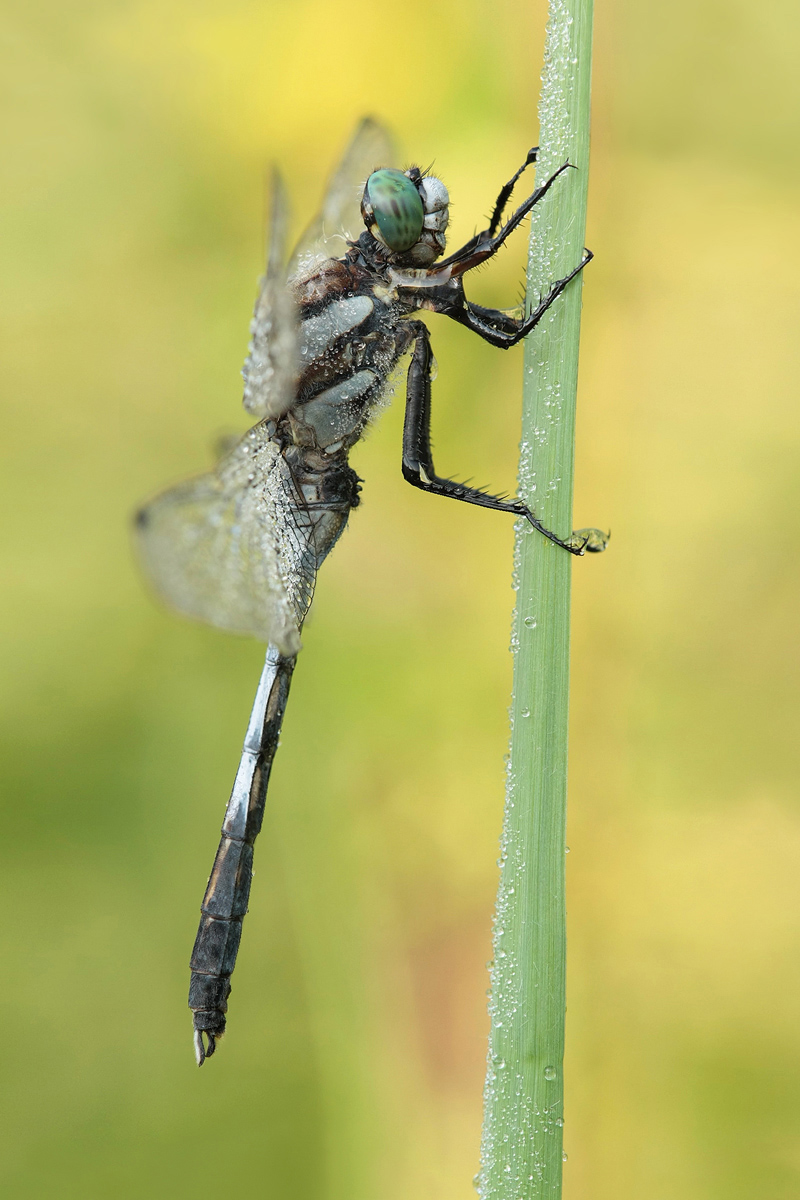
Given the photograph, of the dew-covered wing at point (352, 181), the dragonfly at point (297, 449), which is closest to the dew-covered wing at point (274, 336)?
the dragonfly at point (297, 449)

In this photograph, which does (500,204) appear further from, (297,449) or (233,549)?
(233,549)

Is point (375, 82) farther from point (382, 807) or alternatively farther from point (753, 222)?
point (382, 807)

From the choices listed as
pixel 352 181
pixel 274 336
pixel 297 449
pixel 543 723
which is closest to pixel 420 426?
pixel 297 449

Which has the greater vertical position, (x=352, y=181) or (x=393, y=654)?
(x=352, y=181)

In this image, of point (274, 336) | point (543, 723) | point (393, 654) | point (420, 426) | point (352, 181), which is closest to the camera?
point (543, 723)

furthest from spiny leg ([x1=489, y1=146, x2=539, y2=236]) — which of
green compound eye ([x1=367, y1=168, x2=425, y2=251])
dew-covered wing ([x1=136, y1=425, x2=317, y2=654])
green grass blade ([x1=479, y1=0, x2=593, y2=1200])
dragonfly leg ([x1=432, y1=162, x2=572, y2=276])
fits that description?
dew-covered wing ([x1=136, y1=425, x2=317, y2=654])

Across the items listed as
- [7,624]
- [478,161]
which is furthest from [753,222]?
[7,624]
